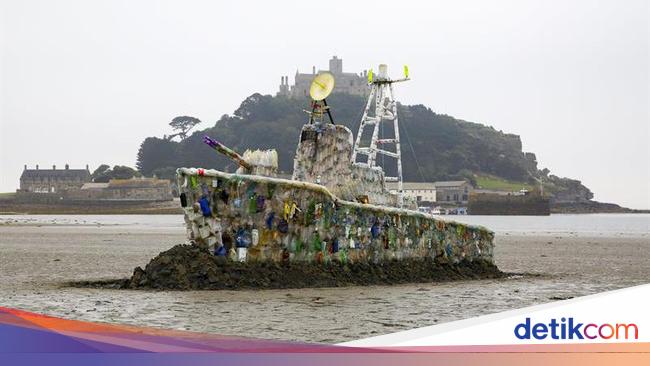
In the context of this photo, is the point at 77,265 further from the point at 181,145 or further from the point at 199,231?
the point at 181,145

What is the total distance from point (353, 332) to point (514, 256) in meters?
17.5

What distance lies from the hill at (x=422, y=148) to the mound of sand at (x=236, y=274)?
212ft

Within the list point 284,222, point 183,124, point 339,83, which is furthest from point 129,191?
point 284,222

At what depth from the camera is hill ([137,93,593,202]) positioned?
281ft

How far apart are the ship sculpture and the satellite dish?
2 centimetres

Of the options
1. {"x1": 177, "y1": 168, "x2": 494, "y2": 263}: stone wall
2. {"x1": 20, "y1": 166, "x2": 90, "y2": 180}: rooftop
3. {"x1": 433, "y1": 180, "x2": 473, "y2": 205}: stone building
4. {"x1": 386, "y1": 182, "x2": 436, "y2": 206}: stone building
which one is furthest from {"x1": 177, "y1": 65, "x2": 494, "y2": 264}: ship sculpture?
{"x1": 20, "y1": 166, "x2": 90, "y2": 180}: rooftop

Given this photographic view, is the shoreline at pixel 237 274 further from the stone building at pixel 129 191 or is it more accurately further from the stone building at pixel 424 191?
the stone building at pixel 424 191

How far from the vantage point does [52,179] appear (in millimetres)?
149625

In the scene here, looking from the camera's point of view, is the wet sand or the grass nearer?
the wet sand

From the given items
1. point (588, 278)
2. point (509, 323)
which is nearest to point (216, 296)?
point (509, 323)

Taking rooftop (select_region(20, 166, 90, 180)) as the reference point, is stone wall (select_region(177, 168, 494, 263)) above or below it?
below

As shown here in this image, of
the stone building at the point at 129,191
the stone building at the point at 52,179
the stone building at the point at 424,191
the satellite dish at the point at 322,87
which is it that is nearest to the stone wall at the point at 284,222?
the satellite dish at the point at 322,87

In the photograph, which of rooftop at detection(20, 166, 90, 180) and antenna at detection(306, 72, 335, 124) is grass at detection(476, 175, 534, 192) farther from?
antenna at detection(306, 72, 335, 124)

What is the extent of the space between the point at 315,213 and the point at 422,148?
10839cm
